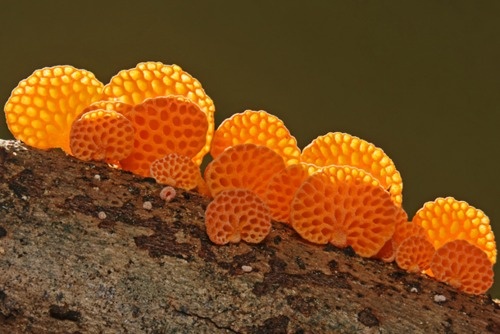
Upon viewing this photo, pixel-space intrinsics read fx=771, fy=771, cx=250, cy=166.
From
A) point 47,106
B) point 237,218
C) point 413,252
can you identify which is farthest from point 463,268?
point 47,106

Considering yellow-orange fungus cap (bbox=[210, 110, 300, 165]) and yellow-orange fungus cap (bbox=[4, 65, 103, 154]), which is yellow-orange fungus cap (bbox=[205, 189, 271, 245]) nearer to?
yellow-orange fungus cap (bbox=[210, 110, 300, 165])

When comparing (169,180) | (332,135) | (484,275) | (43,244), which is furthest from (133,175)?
(484,275)

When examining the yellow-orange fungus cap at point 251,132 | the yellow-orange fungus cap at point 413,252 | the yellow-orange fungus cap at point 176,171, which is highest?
the yellow-orange fungus cap at point 251,132

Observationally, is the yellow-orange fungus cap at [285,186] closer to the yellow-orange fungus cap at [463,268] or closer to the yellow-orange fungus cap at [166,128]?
the yellow-orange fungus cap at [166,128]

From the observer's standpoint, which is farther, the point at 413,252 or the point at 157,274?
the point at 413,252

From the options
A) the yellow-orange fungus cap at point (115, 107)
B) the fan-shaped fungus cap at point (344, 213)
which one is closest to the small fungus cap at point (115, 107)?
the yellow-orange fungus cap at point (115, 107)

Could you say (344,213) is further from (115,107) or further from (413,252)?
(115,107)
